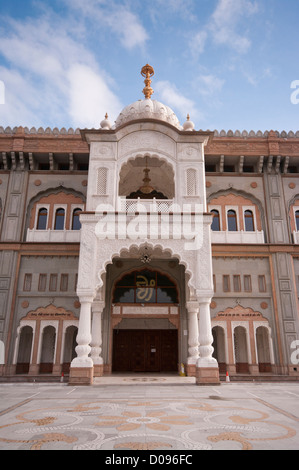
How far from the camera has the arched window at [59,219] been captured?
57.5 ft

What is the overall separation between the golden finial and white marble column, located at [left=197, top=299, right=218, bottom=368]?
10.5m

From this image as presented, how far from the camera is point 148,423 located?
5734 mm

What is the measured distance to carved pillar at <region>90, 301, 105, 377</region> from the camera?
47.6 ft

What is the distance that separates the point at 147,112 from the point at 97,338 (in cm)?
1023

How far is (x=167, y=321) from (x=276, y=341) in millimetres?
5068

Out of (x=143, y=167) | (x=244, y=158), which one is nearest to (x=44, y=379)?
(x=143, y=167)

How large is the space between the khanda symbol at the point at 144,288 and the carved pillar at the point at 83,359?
201 inches

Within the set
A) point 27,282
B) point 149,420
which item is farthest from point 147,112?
point 149,420

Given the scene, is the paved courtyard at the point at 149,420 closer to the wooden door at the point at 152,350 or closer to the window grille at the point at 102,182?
the window grille at the point at 102,182

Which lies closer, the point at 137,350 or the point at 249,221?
the point at 137,350

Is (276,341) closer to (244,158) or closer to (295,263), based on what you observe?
(295,263)

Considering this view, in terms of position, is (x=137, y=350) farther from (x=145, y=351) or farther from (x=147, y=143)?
(x=147, y=143)

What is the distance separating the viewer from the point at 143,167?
52.7 feet

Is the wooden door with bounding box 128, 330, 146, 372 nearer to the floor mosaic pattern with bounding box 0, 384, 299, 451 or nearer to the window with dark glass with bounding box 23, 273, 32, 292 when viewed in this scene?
the window with dark glass with bounding box 23, 273, 32, 292
